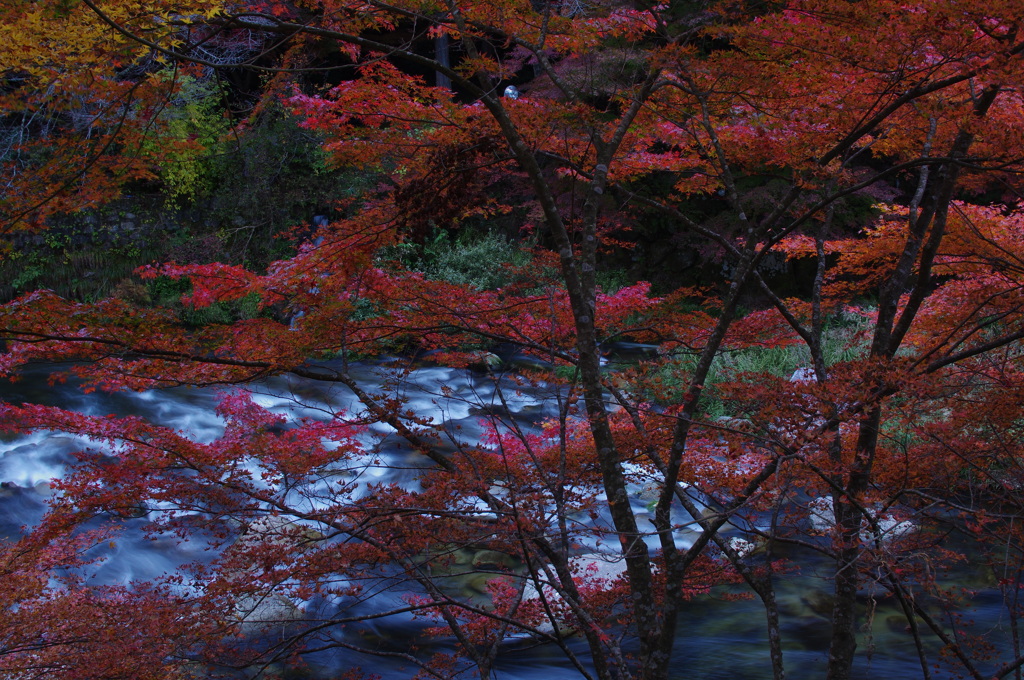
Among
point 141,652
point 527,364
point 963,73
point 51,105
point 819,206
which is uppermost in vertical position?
point 527,364

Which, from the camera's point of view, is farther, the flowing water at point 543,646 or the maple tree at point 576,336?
the flowing water at point 543,646

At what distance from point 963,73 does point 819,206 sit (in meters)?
0.79

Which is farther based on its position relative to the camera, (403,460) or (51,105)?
(403,460)

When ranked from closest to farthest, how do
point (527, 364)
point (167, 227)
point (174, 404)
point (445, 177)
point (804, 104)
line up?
point (445, 177) → point (804, 104) → point (174, 404) → point (527, 364) → point (167, 227)

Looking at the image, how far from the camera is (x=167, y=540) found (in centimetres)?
649

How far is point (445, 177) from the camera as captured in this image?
11.8 ft

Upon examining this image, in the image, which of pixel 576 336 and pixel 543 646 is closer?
pixel 576 336

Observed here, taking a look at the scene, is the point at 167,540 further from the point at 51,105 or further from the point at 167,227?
the point at 167,227

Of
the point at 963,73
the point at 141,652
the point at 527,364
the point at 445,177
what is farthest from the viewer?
the point at 527,364

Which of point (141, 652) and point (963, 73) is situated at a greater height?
point (963, 73)

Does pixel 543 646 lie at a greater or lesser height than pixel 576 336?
lesser

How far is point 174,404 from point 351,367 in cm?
260

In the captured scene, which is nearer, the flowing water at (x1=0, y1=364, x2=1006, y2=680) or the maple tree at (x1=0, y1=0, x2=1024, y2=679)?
the maple tree at (x1=0, y1=0, x2=1024, y2=679)

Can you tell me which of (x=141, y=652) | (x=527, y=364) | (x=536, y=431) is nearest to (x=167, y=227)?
(x=527, y=364)
